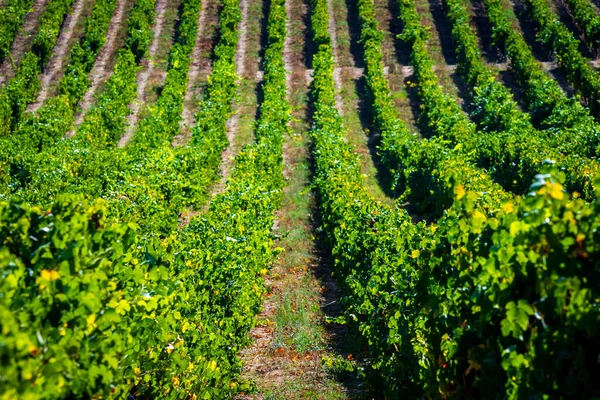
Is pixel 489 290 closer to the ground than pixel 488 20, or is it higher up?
higher up

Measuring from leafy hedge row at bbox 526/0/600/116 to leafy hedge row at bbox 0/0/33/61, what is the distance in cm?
3359

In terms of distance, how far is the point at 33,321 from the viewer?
5.53 metres

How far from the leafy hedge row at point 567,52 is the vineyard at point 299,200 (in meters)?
0.19

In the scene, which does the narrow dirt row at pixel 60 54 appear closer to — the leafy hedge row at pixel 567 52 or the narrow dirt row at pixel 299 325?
the narrow dirt row at pixel 299 325

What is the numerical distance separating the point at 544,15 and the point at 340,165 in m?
26.2

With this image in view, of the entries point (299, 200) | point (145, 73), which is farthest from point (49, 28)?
point (299, 200)

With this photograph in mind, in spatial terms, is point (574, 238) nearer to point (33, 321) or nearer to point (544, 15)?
point (33, 321)

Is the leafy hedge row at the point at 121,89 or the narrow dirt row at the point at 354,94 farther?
the leafy hedge row at the point at 121,89

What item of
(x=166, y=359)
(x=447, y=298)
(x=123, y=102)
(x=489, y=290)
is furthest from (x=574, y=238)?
(x=123, y=102)

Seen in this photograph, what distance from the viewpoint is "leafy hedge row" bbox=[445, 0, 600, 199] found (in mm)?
21359

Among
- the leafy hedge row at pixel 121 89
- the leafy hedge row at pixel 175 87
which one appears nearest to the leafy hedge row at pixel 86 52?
the leafy hedge row at pixel 121 89

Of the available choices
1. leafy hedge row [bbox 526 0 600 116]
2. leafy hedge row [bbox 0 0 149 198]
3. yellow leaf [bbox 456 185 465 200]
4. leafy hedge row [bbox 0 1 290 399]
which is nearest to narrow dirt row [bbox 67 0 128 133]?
leafy hedge row [bbox 0 0 149 198]

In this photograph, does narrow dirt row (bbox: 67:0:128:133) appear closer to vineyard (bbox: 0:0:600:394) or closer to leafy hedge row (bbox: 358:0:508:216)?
vineyard (bbox: 0:0:600:394)

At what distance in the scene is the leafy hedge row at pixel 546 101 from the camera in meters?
26.1
